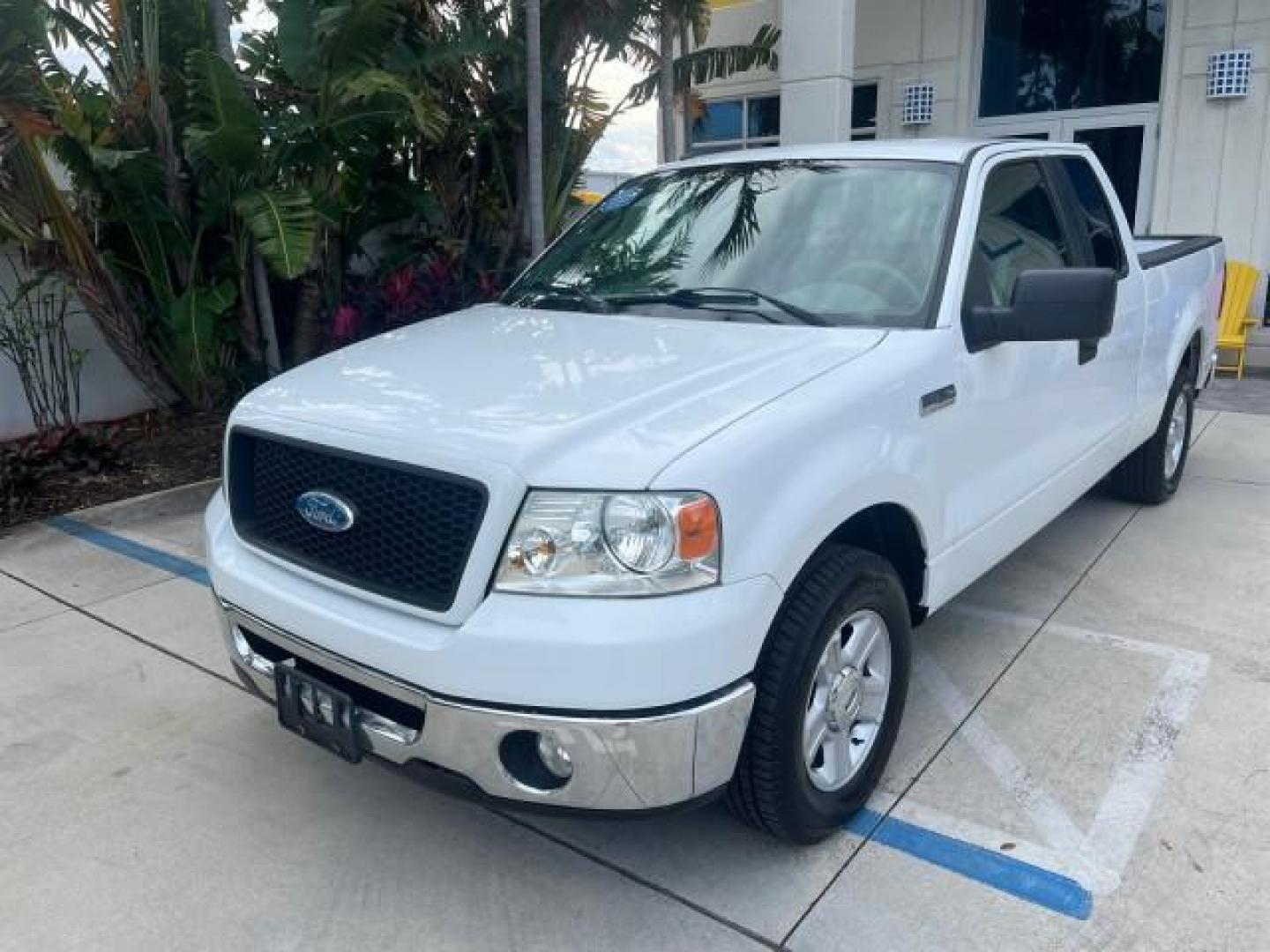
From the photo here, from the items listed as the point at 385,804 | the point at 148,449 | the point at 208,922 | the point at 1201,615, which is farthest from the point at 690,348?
the point at 148,449

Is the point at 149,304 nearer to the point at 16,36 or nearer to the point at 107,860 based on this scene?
the point at 16,36

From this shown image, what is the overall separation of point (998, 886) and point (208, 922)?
81.4 inches

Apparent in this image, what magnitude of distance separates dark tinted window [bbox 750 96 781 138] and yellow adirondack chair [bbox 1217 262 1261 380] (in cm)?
594

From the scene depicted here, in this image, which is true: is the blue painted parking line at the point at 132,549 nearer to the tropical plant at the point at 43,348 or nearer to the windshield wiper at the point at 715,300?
the tropical plant at the point at 43,348

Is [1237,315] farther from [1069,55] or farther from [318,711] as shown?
[318,711]

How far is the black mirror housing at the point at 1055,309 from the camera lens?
304 cm

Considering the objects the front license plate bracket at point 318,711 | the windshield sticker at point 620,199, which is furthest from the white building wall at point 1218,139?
the front license plate bracket at point 318,711

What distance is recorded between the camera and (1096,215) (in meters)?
4.64

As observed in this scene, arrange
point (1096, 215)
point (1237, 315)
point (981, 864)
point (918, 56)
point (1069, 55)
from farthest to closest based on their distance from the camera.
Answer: point (918, 56) < point (1069, 55) < point (1237, 315) < point (1096, 215) < point (981, 864)

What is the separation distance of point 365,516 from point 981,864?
6.23 ft

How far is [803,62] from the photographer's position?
10109 millimetres

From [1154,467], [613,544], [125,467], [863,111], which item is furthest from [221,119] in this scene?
[863,111]

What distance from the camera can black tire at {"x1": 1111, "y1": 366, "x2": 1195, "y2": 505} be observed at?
5625 millimetres

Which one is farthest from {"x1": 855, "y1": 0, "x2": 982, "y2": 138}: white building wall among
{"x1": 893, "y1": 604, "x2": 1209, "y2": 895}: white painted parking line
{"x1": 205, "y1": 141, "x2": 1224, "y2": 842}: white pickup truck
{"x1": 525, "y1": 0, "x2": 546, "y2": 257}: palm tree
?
{"x1": 893, "y1": 604, "x2": 1209, "y2": 895}: white painted parking line
